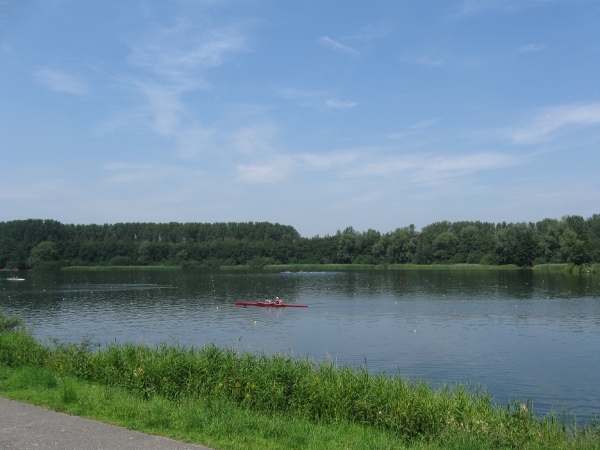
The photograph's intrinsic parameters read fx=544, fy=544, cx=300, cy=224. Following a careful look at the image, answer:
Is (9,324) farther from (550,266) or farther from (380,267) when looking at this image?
(380,267)

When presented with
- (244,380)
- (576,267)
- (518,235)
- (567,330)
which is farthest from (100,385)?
(518,235)

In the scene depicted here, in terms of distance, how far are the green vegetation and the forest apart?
3509 inches

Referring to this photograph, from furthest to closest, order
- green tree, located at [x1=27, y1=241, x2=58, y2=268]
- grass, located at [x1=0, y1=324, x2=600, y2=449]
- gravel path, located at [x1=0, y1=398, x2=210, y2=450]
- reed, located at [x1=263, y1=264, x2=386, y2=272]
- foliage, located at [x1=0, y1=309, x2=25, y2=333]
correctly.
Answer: green tree, located at [x1=27, y1=241, x2=58, y2=268] → reed, located at [x1=263, y1=264, x2=386, y2=272] → foliage, located at [x1=0, y1=309, x2=25, y2=333] → grass, located at [x1=0, y1=324, x2=600, y2=449] → gravel path, located at [x1=0, y1=398, x2=210, y2=450]

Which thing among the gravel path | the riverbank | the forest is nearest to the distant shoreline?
the riverbank

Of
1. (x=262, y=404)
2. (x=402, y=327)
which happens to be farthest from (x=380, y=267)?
(x=262, y=404)

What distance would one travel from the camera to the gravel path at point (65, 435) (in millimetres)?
7434

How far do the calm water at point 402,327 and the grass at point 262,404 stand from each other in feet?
16.2

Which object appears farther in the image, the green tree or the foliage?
the green tree

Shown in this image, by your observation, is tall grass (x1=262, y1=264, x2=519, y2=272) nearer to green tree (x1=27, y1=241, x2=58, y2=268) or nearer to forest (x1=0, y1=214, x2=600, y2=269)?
forest (x1=0, y1=214, x2=600, y2=269)

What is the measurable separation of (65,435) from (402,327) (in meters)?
27.7

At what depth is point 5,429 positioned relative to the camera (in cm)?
828

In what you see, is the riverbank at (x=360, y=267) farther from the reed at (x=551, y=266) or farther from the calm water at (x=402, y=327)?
the calm water at (x=402, y=327)

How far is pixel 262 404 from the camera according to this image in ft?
37.5

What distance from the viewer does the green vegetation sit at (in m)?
8.73
